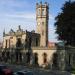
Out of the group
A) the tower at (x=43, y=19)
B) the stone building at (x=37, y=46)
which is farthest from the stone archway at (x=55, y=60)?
the tower at (x=43, y=19)

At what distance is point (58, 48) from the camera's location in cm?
7494

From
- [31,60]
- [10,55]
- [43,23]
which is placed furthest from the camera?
[43,23]

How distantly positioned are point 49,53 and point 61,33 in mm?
5771

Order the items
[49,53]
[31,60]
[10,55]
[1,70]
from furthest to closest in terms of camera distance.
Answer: [10,55], [31,60], [49,53], [1,70]

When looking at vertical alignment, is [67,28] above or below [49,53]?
above

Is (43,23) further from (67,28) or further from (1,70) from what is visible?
(1,70)

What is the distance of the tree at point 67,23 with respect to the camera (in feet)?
240

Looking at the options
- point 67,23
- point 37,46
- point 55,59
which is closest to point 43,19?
point 37,46

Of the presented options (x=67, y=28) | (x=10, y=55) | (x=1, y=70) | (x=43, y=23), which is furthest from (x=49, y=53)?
(x=1, y=70)

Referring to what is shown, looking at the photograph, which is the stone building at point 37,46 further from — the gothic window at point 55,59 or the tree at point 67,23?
the tree at point 67,23

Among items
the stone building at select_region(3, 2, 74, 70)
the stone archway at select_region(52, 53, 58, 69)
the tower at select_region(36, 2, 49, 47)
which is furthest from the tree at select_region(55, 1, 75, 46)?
the tower at select_region(36, 2, 49, 47)

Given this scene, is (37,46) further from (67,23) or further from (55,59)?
(67,23)

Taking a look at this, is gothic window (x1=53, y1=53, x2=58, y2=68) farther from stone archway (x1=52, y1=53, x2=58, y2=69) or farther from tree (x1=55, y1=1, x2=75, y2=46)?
tree (x1=55, y1=1, x2=75, y2=46)

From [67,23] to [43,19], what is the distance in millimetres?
31688
